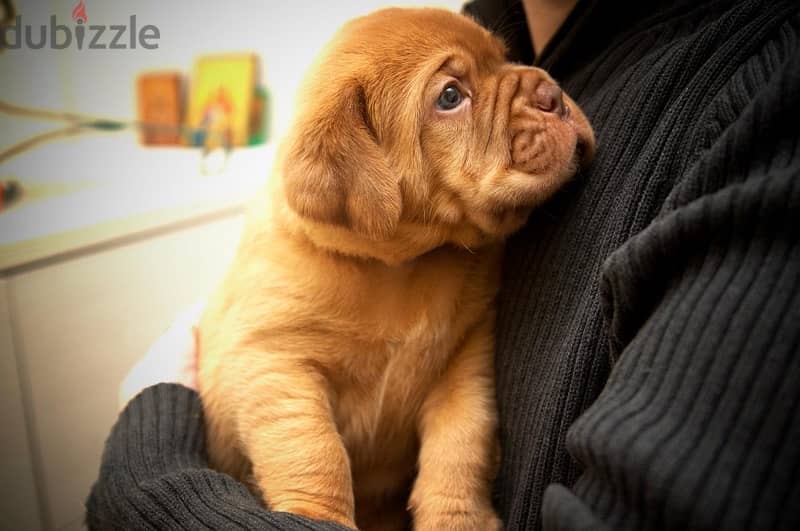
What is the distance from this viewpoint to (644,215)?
91cm

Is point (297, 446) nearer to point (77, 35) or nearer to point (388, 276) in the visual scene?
A: point (388, 276)

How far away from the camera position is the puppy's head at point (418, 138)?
3.70 ft

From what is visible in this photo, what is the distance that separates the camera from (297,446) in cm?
115

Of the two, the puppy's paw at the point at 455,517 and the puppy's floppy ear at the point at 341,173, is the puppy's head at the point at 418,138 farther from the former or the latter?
the puppy's paw at the point at 455,517

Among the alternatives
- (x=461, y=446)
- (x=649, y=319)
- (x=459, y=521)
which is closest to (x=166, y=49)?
(x=461, y=446)

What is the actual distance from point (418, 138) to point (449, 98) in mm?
91

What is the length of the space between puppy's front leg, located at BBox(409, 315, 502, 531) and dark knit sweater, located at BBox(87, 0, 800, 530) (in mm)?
51

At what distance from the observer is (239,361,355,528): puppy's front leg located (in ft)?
3.69

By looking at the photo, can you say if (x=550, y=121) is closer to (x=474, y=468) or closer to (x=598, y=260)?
(x=598, y=260)

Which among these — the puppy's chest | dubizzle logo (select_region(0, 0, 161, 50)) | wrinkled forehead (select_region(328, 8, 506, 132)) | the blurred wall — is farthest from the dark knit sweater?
dubizzle logo (select_region(0, 0, 161, 50))

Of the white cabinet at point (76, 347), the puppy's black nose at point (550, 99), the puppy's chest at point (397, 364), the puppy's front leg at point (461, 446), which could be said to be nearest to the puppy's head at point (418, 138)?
the puppy's black nose at point (550, 99)

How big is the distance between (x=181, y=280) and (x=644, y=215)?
6.00 ft

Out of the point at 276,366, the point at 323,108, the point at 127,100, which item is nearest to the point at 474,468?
the point at 276,366

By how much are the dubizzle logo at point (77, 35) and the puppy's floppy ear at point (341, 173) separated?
0.94m
